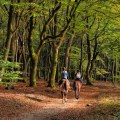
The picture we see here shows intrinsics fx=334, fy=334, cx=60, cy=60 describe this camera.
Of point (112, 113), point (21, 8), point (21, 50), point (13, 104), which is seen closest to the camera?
point (112, 113)

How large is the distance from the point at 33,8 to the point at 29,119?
10866 millimetres

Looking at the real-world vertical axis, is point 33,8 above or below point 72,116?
above

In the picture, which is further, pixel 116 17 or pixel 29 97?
pixel 116 17

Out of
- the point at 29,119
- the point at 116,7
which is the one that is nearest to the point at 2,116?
the point at 29,119

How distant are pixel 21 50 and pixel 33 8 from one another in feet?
46.8

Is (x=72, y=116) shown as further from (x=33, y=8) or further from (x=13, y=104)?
(x=33, y=8)

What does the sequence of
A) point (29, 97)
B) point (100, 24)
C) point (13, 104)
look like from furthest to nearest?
1. point (100, 24)
2. point (29, 97)
3. point (13, 104)

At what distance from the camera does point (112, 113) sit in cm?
1341

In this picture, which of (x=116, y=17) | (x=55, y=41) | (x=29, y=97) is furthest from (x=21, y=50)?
(x=29, y=97)

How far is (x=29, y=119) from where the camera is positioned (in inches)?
541

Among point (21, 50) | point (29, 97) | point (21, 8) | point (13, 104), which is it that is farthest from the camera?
point (21, 50)

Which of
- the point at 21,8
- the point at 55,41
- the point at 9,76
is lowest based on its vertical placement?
the point at 9,76

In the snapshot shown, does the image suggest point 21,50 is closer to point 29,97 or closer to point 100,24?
point 100,24

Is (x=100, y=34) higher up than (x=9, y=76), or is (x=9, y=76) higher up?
(x=100, y=34)
